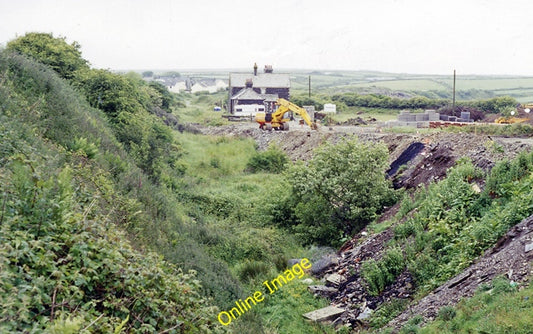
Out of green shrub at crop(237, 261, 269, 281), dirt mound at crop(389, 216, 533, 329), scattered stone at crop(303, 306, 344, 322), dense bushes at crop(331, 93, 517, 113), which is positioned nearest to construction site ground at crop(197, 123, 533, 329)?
dirt mound at crop(389, 216, 533, 329)

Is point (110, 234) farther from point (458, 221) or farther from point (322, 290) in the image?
point (458, 221)

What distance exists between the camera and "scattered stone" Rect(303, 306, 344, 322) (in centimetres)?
1105

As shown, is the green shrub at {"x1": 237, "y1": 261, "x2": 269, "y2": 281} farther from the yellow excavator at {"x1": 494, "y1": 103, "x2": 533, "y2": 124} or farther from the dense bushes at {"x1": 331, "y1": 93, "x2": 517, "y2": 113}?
the dense bushes at {"x1": 331, "y1": 93, "x2": 517, "y2": 113}

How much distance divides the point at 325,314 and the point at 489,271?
375cm

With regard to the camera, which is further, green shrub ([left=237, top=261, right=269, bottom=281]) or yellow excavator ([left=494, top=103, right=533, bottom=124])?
yellow excavator ([left=494, top=103, right=533, bottom=124])

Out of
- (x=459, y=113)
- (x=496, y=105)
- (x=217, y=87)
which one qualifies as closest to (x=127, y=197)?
(x=459, y=113)

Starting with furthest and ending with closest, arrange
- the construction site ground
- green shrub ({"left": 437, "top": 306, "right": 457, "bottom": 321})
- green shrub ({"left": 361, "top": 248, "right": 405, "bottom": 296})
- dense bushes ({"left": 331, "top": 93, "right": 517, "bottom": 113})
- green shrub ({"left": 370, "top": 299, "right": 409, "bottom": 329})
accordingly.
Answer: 1. dense bushes ({"left": 331, "top": 93, "right": 517, "bottom": 113})
2. green shrub ({"left": 361, "top": 248, "right": 405, "bottom": 296})
3. green shrub ({"left": 370, "top": 299, "right": 409, "bottom": 329})
4. the construction site ground
5. green shrub ({"left": 437, "top": 306, "right": 457, "bottom": 321})

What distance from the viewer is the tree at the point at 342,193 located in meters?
16.6

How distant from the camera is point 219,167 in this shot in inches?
1149

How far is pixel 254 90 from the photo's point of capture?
230ft

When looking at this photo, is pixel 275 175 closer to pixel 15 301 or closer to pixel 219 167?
pixel 219 167

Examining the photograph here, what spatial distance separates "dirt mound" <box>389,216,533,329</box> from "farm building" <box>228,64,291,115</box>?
184ft

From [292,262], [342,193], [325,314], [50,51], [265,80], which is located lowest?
[292,262]

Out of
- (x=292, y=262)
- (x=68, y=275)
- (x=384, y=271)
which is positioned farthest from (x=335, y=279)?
(x=68, y=275)
